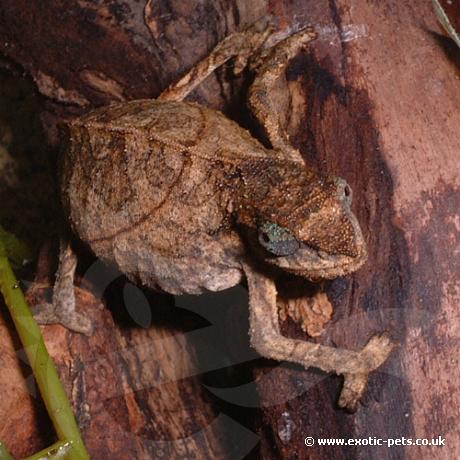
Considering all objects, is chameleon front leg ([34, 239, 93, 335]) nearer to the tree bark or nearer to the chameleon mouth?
the tree bark

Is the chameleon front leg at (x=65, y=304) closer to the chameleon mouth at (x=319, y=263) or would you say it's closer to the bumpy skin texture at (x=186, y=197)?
the bumpy skin texture at (x=186, y=197)

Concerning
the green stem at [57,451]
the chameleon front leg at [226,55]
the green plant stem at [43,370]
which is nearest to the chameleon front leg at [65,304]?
the green plant stem at [43,370]

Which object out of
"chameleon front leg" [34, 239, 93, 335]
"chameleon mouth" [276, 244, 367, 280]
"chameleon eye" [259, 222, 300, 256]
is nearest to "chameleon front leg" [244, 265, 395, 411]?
"chameleon mouth" [276, 244, 367, 280]

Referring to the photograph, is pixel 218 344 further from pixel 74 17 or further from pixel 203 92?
pixel 74 17

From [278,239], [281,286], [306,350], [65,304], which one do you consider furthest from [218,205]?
[65,304]

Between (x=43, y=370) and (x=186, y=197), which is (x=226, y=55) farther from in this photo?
(x=43, y=370)

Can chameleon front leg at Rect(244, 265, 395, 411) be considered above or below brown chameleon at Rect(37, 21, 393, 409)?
below
